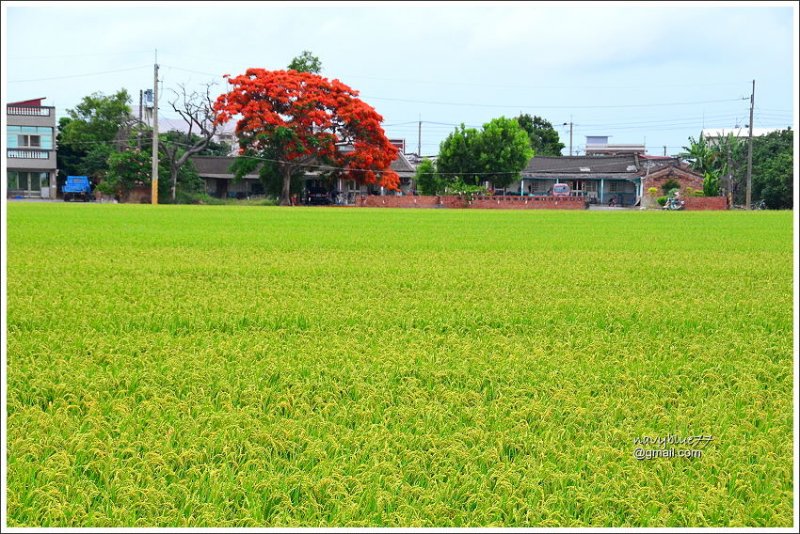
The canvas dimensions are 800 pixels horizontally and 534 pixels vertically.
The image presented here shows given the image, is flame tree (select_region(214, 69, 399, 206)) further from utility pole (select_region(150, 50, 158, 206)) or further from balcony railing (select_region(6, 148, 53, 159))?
balcony railing (select_region(6, 148, 53, 159))

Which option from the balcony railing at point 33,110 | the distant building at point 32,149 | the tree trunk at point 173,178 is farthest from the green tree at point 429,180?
the balcony railing at point 33,110

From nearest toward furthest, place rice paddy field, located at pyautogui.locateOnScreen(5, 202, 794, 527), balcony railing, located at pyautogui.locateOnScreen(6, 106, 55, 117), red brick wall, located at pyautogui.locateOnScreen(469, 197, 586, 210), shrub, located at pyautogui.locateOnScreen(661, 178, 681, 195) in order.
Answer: rice paddy field, located at pyautogui.locateOnScreen(5, 202, 794, 527), red brick wall, located at pyautogui.locateOnScreen(469, 197, 586, 210), balcony railing, located at pyautogui.locateOnScreen(6, 106, 55, 117), shrub, located at pyautogui.locateOnScreen(661, 178, 681, 195)

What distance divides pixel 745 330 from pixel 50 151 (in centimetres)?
4740

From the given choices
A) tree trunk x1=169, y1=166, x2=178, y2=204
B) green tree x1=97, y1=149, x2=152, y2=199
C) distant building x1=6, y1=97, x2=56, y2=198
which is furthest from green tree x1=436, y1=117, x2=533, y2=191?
distant building x1=6, y1=97, x2=56, y2=198

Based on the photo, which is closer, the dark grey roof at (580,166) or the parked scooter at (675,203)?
the parked scooter at (675,203)

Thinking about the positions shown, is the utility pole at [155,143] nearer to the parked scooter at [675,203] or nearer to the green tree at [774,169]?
the parked scooter at [675,203]

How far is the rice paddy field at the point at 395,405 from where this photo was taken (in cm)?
230

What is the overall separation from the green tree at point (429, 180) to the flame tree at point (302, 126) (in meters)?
5.59

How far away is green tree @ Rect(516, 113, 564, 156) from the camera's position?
58.5 m

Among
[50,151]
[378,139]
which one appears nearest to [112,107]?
[50,151]

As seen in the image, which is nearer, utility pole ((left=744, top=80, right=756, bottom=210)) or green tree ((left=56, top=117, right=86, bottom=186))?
utility pole ((left=744, top=80, right=756, bottom=210))

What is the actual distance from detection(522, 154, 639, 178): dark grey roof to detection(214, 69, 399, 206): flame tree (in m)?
16.4

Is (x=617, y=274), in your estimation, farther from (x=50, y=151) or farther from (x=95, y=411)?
(x=50, y=151)

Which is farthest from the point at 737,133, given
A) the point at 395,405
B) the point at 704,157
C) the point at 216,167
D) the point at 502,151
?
the point at 395,405
